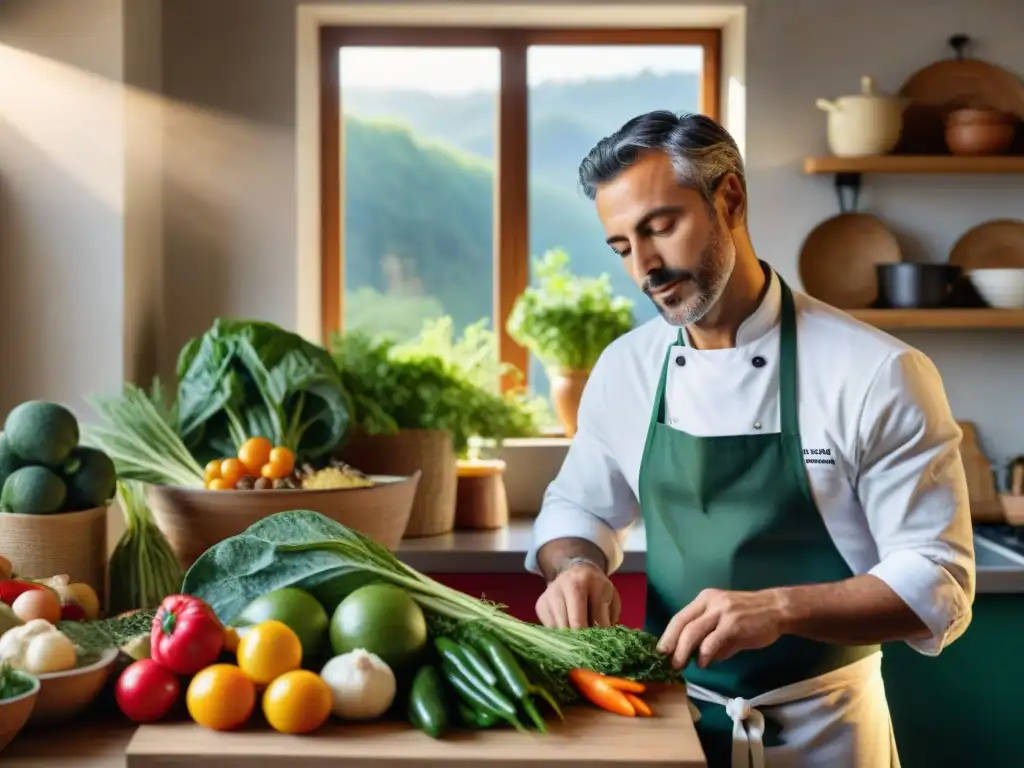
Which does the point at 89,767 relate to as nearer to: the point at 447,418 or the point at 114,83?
the point at 447,418

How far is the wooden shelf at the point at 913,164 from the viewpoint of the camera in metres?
3.25

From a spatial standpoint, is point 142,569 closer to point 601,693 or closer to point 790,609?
point 601,693

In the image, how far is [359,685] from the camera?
1.39 metres

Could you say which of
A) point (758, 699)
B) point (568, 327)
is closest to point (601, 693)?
point (758, 699)

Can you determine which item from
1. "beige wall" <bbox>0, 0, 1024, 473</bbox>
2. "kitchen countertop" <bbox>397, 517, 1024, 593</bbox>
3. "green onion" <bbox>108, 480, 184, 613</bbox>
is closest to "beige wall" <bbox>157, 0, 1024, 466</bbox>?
"beige wall" <bbox>0, 0, 1024, 473</bbox>

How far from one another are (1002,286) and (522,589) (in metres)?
1.52

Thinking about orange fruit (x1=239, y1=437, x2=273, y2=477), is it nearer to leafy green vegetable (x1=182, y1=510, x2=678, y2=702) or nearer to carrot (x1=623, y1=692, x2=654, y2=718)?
leafy green vegetable (x1=182, y1=510, x2=678, y2=702)

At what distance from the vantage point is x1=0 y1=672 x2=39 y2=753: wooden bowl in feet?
4.24

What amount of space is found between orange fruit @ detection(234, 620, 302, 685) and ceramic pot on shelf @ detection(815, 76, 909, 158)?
236cm

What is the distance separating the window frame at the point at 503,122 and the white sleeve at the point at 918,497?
6.32 ft

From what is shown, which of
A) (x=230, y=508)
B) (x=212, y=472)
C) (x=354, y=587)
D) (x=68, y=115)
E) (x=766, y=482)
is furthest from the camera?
(x=68, y=115)

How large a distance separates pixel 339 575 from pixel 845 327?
2.95 ft

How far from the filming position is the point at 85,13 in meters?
3.01

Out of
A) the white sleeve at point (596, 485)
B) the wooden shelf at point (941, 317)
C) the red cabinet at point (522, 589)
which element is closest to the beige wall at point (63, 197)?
the red cabinet at point (522, 589)
